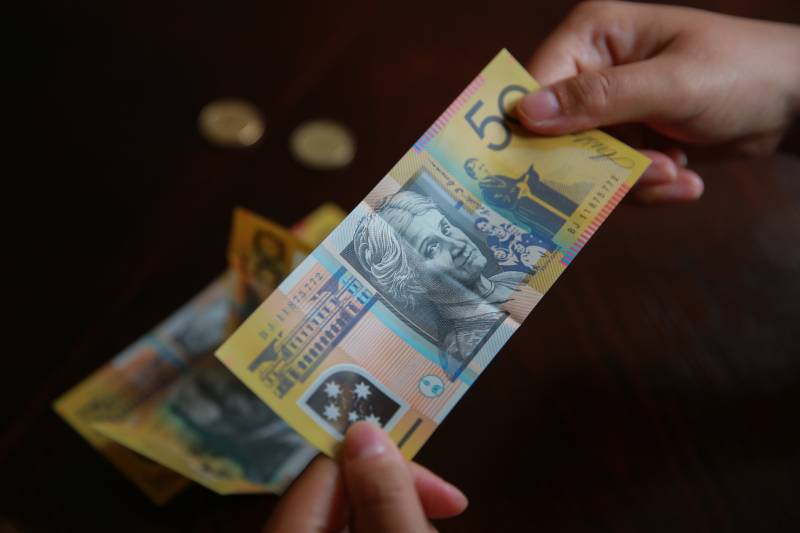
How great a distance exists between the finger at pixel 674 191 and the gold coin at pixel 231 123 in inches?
20.1

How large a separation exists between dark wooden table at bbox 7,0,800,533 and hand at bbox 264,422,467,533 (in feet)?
0.41

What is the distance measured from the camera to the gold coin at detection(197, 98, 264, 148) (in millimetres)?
835

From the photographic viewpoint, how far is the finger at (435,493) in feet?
1.77

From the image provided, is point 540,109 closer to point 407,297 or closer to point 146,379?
point 407,297

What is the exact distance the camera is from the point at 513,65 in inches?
25.1

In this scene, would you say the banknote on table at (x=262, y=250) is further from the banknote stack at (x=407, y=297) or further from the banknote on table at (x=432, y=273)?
the banknote on table at (x=432, y=273)

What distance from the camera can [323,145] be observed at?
32.2 inches

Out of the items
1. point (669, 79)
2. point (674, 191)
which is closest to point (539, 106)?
point (669, 79)

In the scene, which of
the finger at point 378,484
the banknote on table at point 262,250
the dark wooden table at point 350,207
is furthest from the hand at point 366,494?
the banknote on table at point 262,250

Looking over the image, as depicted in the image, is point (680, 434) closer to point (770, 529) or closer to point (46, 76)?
point (770, 529)

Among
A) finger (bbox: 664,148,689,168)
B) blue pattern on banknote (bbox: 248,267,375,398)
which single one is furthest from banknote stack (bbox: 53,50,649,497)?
finger (bbox: 664,148,689,168)

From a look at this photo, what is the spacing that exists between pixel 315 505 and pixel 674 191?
0.57m

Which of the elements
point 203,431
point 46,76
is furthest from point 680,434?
point 46,76

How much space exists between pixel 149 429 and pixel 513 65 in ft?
1.85
